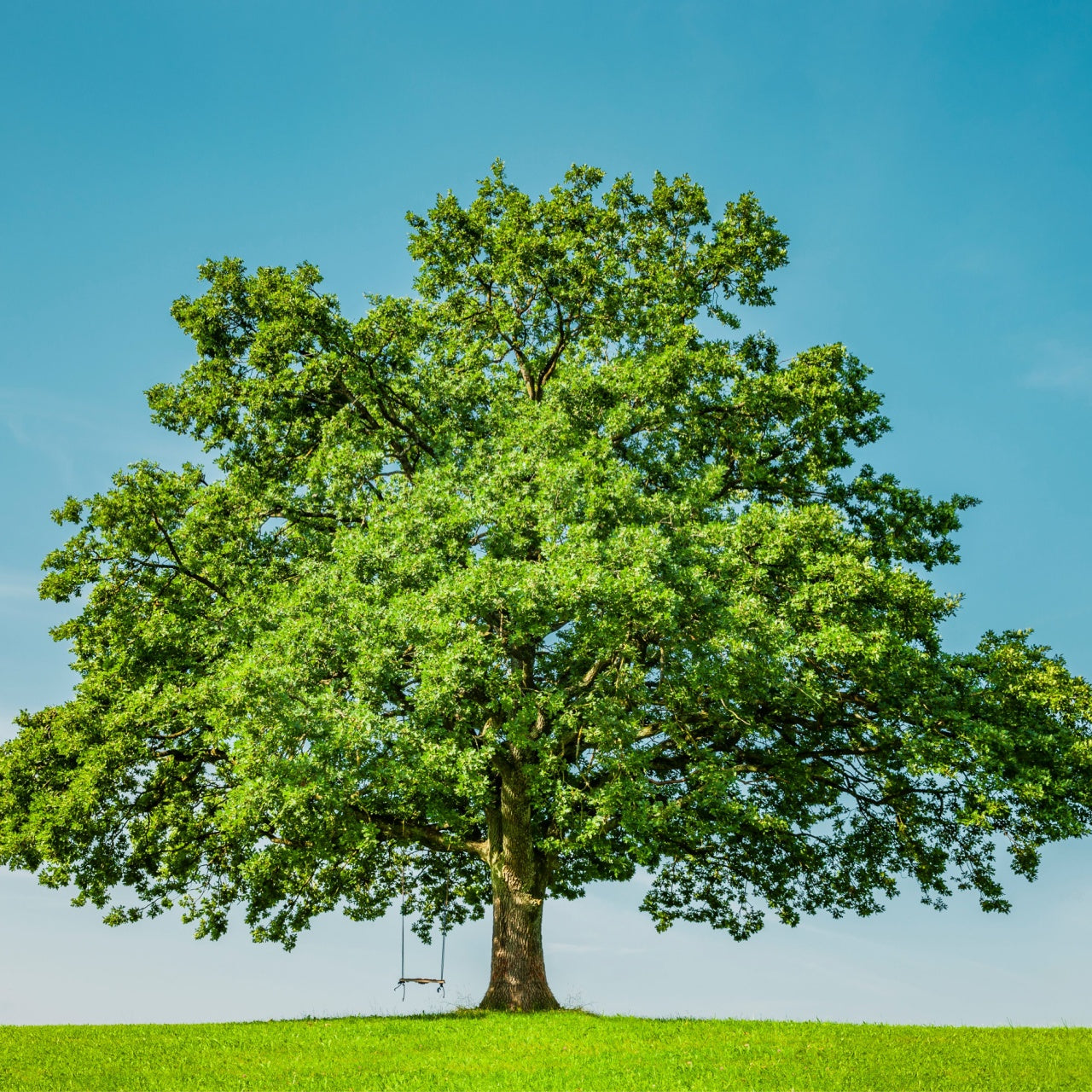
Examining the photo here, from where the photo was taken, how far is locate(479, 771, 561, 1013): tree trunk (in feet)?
71.4

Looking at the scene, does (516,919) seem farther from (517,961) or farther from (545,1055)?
(545,1055)

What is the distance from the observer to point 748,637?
58.9ft

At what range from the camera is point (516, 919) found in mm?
22172

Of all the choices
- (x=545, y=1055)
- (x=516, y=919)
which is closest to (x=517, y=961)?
(x=516, y=919)

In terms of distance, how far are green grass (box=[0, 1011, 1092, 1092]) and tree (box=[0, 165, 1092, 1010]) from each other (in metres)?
3.49

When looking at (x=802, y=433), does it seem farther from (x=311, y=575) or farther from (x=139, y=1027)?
(x=139, y=1027)

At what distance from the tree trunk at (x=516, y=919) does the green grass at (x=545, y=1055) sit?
1446 millimetres

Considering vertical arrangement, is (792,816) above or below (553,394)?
below

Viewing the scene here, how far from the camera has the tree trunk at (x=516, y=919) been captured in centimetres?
2175

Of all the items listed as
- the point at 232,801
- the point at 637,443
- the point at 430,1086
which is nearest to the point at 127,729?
the point at 232,801

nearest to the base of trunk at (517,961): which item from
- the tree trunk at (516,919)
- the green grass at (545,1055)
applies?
the tree trunk at (516,919)

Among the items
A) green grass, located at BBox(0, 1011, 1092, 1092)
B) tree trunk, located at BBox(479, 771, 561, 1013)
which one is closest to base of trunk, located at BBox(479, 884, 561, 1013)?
tree trunk, located at BBox(479, 771, 561, 1013)

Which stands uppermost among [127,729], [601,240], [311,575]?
[601,240]

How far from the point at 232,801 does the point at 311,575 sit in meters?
4.79
